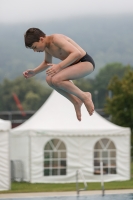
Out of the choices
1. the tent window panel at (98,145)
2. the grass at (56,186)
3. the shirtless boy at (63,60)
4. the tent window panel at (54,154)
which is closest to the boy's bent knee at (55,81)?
the shirtless boy at (63,60)

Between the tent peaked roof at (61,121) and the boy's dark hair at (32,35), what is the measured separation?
15.2 m

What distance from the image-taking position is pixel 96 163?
28453 mm

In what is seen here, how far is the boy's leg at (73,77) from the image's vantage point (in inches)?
484

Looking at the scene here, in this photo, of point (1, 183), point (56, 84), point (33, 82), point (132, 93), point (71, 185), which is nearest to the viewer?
point (56, 84)

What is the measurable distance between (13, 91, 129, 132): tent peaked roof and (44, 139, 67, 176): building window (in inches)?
35.7

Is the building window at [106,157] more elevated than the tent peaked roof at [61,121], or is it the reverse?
the tent peaked roof at [61,121]

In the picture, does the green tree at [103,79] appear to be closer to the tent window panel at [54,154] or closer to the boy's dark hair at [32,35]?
the tent window panel at [54,154]

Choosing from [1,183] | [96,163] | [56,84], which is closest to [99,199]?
[56,84]

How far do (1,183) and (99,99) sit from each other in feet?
514

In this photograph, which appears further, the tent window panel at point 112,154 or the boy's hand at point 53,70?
the tent window panel at point 112,154

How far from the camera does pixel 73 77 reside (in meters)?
12.4

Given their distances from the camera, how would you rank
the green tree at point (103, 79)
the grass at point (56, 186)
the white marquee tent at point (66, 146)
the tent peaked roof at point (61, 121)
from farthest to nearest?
the green tree at point (103, 79) → the tent peaked roof at point (61, 121) → the white marquee tent at point (66, 146) → the grass at point (56, 186)

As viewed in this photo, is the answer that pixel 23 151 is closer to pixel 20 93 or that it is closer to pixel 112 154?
pixel 112 154

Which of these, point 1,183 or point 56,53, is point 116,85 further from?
point 56,53
